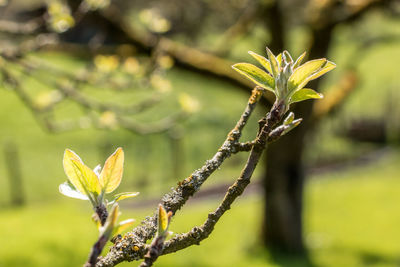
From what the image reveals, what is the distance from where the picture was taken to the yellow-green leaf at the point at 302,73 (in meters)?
0.79

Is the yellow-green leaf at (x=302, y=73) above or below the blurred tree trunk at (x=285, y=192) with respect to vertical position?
below

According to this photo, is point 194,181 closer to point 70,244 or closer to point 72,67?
point 70,244

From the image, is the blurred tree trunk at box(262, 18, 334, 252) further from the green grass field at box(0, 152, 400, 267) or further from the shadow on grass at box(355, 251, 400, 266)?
the shadow on grass at box(355, 251, 400, 266)

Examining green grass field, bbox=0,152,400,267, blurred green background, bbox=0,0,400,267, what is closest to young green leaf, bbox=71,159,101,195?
blurred green background, bbox=0,0,400,267

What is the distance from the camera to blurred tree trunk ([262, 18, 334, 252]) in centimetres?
734

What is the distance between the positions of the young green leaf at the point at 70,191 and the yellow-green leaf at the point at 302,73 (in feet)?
1.23

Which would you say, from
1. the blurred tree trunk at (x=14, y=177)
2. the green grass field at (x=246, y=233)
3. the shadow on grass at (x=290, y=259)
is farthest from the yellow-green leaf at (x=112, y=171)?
the blurred tree trunk at (x=14, y=177)

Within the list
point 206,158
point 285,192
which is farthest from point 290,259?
point 206,158

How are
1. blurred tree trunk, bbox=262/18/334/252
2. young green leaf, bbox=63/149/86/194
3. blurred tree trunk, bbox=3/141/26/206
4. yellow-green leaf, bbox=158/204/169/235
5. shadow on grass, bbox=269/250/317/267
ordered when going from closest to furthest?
1. yellow-green leaf, bbox=158/204/169/235
2. young green leaf, bbox=63/149/86/194
3. blurred tree trunk, bbox=262/18/334/252
4. shadow on grass, bbox=269/250/317/267
5. blurred tree trunk, bbox=3/141/26/206

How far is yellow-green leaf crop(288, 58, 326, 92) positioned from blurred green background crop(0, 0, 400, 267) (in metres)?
2.99

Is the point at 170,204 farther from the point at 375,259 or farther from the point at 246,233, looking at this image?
the point at 246,233

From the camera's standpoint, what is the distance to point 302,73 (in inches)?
32.0

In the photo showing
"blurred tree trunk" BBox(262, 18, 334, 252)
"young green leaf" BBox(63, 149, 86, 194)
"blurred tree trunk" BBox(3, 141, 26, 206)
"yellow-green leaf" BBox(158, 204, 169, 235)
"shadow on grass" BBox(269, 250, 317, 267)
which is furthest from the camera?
"blurred tree trunk" BBox(3, 141, 26, 206)

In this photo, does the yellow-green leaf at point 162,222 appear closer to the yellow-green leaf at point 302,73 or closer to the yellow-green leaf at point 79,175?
the yellow-green leaf at point 79,175
